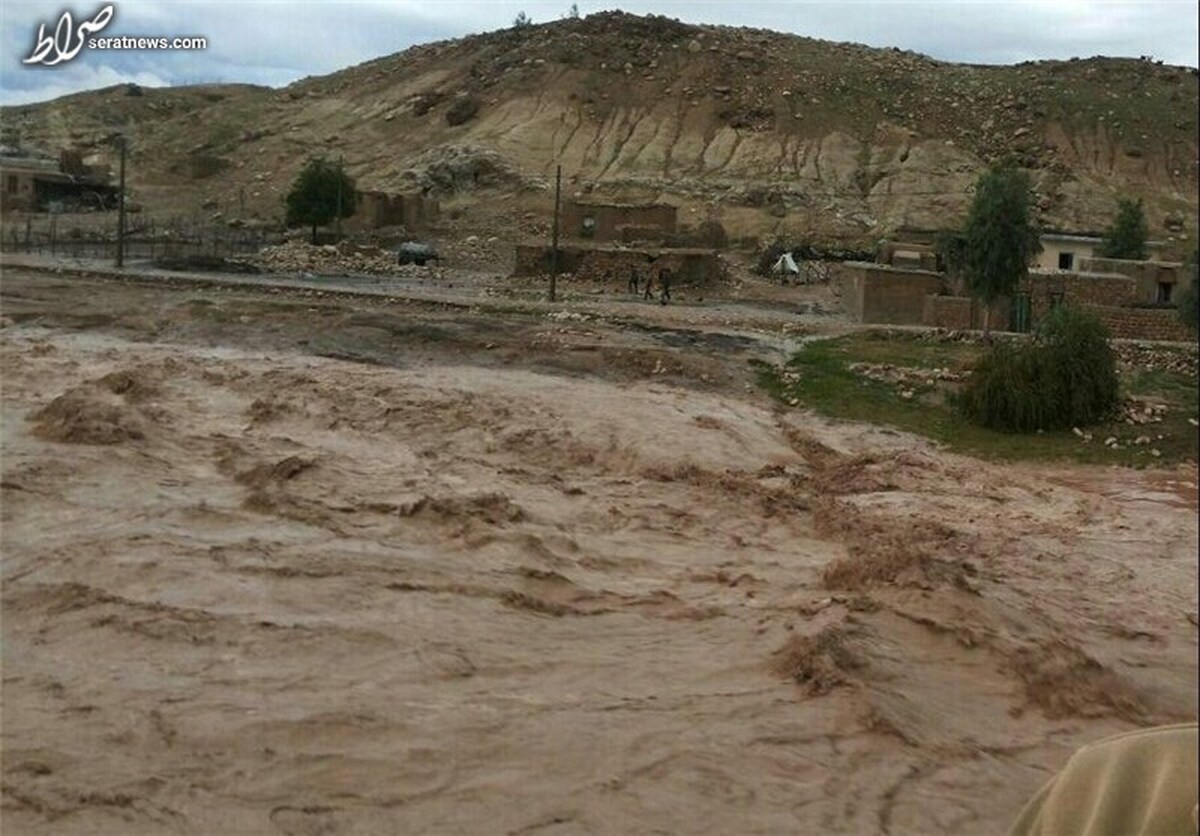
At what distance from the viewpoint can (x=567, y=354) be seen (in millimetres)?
15461

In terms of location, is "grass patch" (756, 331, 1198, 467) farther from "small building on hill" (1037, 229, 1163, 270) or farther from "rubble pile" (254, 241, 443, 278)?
"rubble pile" (254, 241, 443, 278)

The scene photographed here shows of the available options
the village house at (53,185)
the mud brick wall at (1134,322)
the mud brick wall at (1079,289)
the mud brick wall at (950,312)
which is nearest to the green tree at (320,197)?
the village house at (53,185)

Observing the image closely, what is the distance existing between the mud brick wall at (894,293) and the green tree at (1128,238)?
948cm

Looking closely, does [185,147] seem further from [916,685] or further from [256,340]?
[916,685]

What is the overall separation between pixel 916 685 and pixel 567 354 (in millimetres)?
9854

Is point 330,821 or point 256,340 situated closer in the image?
point 330,821

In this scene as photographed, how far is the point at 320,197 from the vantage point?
35.9 metres

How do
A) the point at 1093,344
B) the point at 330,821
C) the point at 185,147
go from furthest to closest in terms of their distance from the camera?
the point at 185,147 → the point at 1093,344 → the point at 330,821

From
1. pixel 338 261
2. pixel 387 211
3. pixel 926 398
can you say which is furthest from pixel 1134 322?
pixel 387 211

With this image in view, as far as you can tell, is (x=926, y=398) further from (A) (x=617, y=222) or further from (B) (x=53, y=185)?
(B) (x=53, y=185)

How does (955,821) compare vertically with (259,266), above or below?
below

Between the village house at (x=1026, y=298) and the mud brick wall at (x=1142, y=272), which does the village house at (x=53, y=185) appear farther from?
the mud brick wall at (x=1142, y=272)

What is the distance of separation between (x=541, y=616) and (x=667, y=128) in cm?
4822

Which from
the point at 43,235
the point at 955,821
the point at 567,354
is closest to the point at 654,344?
the point at 567,354
